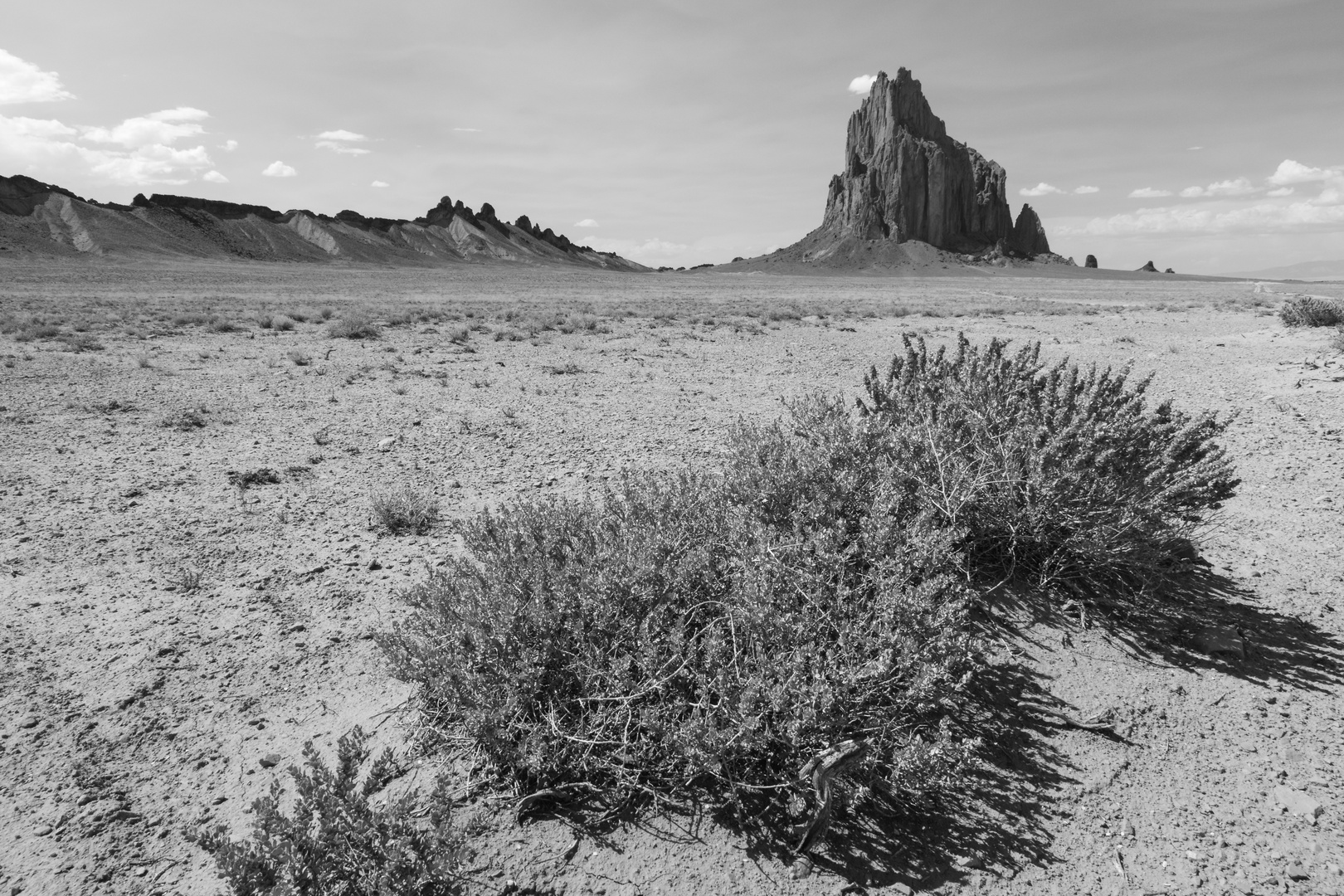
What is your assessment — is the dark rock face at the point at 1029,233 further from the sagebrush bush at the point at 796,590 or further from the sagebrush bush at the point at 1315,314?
the sagebrush bush at the point at 796,590

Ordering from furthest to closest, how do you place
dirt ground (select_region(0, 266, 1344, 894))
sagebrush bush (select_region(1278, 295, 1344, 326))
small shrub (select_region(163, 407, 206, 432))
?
sagebrush bush (select_region(1278, 295, 1344, 326)), small shrub (select_region(163, 407, 206, 432)), dirt ground (select_region(0, 266, 1344, 894))

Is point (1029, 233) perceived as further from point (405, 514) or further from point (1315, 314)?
point (405, 514)

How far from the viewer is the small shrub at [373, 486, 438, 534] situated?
5.41m

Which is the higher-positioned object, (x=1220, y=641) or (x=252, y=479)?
(x=1220, y=641)

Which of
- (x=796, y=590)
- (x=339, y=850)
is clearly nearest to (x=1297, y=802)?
(x=796, y=590)

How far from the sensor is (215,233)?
11850 centimetres

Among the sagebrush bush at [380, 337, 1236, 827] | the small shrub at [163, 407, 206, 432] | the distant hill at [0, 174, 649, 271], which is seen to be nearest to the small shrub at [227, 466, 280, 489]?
the small shrub at [163, 407, 206, 432]

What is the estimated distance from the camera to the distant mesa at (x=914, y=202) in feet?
574

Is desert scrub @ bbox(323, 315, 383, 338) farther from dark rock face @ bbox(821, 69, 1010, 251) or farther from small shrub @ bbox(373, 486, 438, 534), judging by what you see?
dark rock face @ bbox(821, 69, 1010, 251)

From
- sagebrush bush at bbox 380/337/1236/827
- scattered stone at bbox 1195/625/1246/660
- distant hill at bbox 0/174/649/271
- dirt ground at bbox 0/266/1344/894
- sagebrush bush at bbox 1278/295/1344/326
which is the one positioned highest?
distant hill at bbox 0/174/649/271

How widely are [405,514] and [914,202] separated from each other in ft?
635

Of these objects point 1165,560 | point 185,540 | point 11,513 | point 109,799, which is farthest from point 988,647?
point 11,513

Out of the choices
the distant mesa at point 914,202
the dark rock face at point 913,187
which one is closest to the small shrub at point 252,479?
the distant mesa at point 914,202

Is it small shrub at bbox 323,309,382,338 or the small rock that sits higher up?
small shrub at bbox 323,309,382,338
